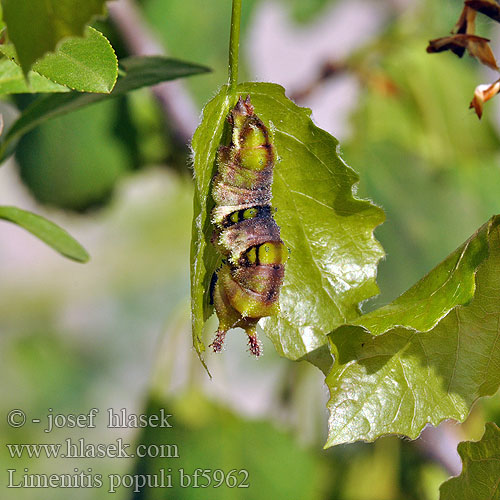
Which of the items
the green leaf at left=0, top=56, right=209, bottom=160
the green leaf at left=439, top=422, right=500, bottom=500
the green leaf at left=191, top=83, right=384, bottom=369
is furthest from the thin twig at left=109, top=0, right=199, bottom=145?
the green leaf at left=439, top=422, right=500, bottom=500

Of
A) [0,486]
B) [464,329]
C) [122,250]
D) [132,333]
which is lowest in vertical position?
[464,329]

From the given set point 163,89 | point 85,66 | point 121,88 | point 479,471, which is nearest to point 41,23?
point 85,66

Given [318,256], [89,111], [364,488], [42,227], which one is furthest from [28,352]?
[318,256]

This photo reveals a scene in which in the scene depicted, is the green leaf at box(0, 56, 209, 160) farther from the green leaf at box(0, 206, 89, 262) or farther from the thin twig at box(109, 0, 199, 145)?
the thin twig at box(109, 0, 199, 145)

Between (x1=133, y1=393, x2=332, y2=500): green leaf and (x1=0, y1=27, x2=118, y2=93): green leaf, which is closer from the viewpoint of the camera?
(x1=0, y1=27, x2=118, y2=93): green leaf

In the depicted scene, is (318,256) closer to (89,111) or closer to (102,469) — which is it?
(89,111)
